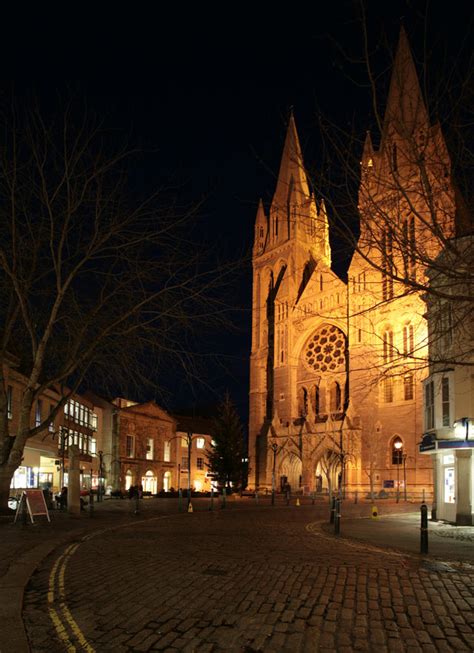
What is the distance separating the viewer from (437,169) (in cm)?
990

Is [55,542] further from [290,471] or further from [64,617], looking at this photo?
[290,471]

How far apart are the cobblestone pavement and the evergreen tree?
49.9m

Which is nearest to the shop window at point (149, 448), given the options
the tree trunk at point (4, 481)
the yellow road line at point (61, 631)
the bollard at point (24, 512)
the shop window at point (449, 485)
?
the tree trunk at point (4, 481)

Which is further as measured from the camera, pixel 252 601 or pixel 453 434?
pixel 453 434

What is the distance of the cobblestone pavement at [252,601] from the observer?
5.84 m

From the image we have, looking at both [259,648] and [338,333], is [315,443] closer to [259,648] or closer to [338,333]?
[338,333]

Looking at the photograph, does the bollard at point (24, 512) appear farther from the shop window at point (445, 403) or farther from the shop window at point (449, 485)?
the shop window at point (445, 403)

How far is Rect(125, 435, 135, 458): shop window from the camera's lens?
61.4 metres

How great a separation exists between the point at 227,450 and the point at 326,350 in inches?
549

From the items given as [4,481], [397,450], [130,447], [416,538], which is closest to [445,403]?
[416,538]

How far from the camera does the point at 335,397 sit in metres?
61.1

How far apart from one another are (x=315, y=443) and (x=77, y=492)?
1508 inches

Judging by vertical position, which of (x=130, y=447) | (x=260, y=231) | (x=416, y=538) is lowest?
(x=130, y=447)

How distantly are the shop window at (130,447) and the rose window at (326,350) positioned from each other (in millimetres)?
19049
